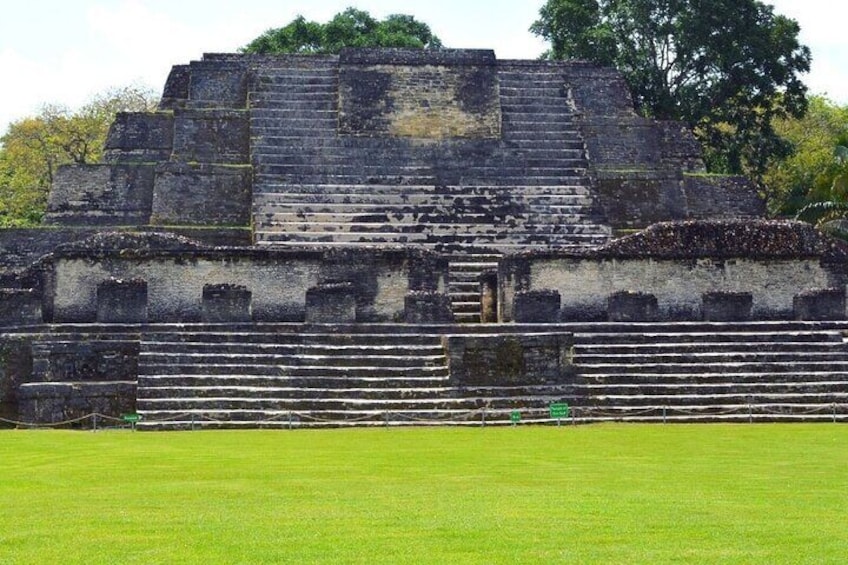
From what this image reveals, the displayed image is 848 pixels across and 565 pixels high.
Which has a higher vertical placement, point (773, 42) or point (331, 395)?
point (773, 42)

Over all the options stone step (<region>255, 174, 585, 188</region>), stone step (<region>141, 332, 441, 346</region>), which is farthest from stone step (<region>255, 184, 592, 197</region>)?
stone step (<region>141, 332, 441, 346</region>)

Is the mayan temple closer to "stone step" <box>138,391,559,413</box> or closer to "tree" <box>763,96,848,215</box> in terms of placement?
"stone step" <box>138,391,559,413</box>

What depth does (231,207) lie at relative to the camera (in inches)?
993

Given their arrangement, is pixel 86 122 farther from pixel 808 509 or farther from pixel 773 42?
pixel 808 509

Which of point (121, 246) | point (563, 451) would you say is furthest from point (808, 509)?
point (121, 246)

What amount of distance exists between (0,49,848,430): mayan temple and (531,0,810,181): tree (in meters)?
4.82

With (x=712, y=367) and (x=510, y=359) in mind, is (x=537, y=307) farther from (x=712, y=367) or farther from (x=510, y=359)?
(x=712, y=367)

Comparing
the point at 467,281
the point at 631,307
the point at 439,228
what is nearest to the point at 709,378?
the point at 631,307

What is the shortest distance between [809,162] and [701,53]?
11.0 meters

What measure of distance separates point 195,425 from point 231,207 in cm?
842

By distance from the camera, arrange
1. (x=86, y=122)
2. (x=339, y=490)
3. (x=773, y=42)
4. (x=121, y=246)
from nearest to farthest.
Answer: (x=339, y=490) < (x=121, y=246) < (x=773, y=42) < (x=86, y=122)

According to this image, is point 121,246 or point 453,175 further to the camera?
point 453,175

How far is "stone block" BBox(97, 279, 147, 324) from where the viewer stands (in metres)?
19.7

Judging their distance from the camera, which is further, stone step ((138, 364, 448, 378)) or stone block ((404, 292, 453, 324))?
stone block ((404, 292, 453, 324))
